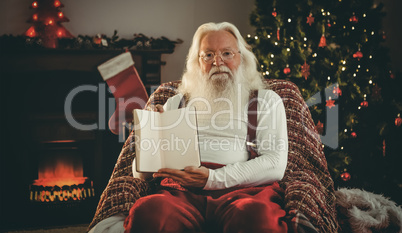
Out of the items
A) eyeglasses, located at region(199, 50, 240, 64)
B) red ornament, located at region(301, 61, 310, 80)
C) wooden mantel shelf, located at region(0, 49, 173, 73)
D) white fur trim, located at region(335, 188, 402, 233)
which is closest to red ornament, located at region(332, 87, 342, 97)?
red ornament, located at region(301, 61, 310, 80)

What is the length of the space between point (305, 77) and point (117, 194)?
74.0 inches

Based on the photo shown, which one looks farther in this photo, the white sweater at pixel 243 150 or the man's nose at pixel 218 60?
the man's nose at pixel 218 60

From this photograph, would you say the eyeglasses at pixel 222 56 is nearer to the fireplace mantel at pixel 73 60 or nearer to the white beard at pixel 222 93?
the white beard at pixel 222 93

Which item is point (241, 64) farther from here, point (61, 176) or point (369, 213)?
point (61, 176)

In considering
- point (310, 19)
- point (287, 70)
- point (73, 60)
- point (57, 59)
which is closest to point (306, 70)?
point (287, 70)

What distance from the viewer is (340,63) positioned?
2734 millimetres

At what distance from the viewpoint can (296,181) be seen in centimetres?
150

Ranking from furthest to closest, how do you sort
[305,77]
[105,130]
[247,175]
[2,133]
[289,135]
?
[105,130] < [2,133] < [305,77] < [289,135] < [247,175]

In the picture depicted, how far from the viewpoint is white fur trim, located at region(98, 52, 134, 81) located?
292 centimetres

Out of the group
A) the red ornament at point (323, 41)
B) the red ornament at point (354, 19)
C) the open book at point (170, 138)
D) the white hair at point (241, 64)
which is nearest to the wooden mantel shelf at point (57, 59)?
the white hair at point (241, 64)

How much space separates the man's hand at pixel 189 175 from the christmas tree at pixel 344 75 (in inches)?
65.0

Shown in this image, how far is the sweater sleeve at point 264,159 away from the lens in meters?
1.42

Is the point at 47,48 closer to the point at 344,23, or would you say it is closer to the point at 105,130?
the point at 105,130

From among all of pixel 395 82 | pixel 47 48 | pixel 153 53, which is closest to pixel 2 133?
pixel 47 48
